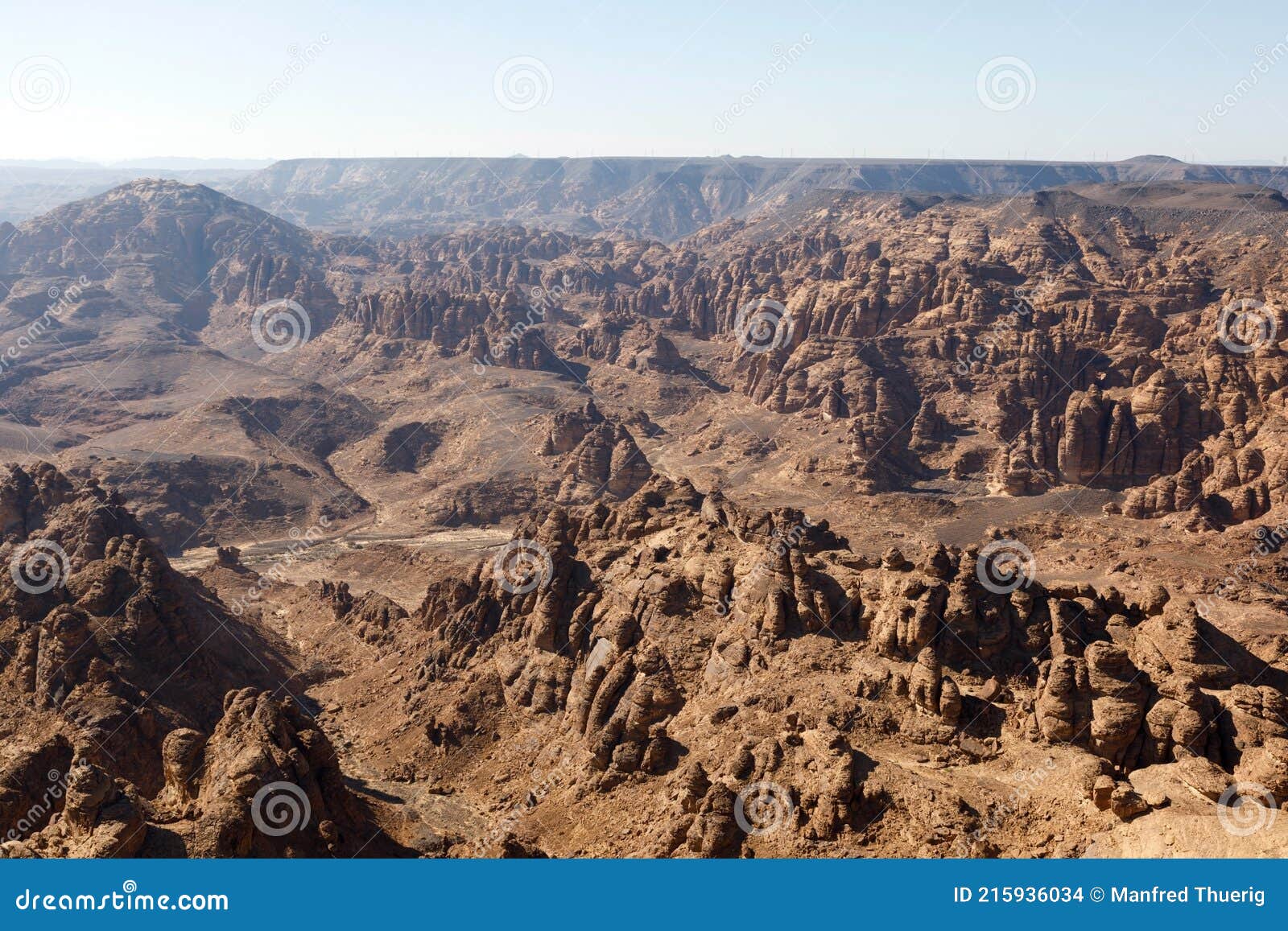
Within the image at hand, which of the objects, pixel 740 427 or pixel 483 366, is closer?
pixel 740 427

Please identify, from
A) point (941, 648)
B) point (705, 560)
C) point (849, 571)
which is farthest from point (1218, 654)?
point (705, 560)

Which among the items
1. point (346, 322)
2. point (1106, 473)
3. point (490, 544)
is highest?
point (346, 322)

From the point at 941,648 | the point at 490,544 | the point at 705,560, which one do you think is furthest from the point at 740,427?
the point at 941,648

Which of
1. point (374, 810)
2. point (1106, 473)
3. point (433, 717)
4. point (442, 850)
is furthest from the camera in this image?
point (1106, 473)

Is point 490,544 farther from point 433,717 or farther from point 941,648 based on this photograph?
point 941,648

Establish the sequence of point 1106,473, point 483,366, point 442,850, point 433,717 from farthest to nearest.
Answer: point 483,366, point 1106,473, point 433,717, point 442,850

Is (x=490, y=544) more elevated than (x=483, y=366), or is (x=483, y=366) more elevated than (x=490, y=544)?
(x=483, y=366)

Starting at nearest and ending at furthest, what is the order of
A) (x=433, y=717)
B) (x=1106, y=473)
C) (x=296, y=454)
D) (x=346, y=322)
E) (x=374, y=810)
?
1. (x=374, y=810)
2. (x=433, y=717)
3. (x=1106, y=473)
4. (x=296, y=454)
5. (x=346, y=322)

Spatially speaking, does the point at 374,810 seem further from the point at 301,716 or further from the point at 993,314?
the point at 993,314

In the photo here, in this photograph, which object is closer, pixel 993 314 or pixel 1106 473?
pixel 1106 473
